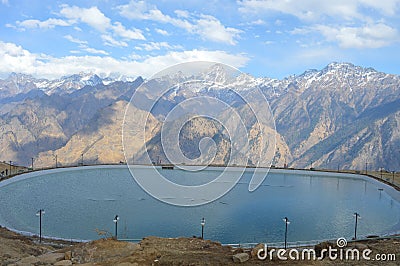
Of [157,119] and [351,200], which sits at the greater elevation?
[157,119]

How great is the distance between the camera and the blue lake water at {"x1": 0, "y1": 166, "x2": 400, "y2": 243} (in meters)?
20.9

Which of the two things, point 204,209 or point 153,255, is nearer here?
point 153,255

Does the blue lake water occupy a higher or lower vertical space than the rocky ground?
lower

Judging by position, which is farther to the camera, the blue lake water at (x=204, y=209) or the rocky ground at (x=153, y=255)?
the blue lake water at (x=204, y=209)

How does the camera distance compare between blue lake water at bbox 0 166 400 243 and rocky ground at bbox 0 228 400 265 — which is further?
blue lake water at bbox 0 166 400 243

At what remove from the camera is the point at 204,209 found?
2506cm

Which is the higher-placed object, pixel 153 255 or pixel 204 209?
pixel 153 255

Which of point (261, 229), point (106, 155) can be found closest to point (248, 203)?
point (261, 229)

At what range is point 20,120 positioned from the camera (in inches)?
7008

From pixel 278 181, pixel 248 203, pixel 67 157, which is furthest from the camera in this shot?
pixel 67 157

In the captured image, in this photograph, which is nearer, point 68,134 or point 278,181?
point 278,181

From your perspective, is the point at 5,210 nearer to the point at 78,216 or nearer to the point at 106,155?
the point at 78,216

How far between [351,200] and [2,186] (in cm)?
2853

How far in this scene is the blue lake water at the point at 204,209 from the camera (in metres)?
20.9
